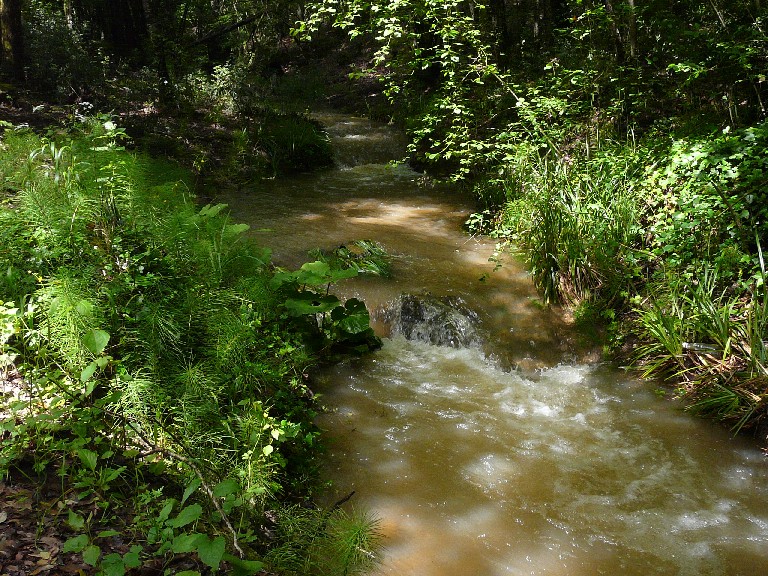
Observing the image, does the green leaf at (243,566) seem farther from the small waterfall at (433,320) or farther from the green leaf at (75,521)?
the small waterfall at (433,320)

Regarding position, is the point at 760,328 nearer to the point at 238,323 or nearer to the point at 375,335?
the point at 375,335

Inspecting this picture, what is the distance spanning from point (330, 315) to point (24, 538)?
3.00 meters

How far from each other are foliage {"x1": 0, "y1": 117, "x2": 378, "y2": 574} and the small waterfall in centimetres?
113

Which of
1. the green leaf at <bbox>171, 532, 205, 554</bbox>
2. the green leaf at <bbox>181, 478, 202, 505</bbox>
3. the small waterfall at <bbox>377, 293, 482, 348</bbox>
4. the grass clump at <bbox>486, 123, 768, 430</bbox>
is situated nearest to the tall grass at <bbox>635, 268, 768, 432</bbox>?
the grass clump at <bbox>486, 123, 768, 430</bbox>

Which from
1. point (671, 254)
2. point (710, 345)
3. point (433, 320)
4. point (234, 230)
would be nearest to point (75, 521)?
point (234, 230)

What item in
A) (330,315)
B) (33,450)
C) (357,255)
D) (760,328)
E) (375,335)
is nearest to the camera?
(33,450)

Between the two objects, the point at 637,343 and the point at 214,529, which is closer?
the point at 214,529

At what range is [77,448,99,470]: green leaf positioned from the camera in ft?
9.02

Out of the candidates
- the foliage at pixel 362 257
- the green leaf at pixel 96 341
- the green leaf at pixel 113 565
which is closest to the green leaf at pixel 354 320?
the foliage at pixel 362 257

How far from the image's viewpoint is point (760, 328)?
449cm

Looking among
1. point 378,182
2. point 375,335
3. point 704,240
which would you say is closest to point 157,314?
point 375,335

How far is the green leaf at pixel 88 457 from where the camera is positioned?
2.75 m

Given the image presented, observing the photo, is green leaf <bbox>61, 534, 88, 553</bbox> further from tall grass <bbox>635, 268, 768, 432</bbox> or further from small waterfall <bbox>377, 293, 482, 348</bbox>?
tall grass <bbox>635, 268, 768, 432</bbox>

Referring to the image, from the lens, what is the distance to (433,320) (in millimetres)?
5711
